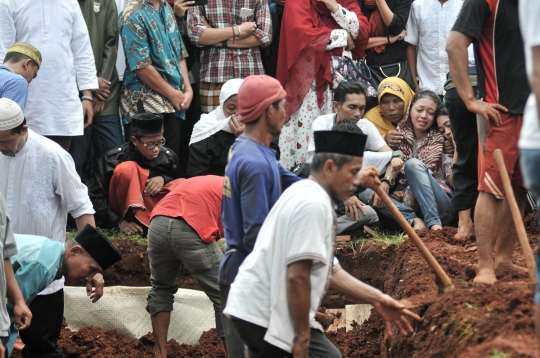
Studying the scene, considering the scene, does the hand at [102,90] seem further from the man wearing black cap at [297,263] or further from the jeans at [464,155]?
the man wearing black cap at [297,263]

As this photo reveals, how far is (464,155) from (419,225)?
1696mm

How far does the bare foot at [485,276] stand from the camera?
6.57 meters

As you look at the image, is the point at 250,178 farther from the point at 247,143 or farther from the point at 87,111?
the point at 87,111

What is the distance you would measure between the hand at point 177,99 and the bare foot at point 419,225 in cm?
282

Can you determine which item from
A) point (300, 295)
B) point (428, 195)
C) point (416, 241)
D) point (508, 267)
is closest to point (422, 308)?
point (416, 241)

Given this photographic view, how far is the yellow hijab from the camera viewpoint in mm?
10789

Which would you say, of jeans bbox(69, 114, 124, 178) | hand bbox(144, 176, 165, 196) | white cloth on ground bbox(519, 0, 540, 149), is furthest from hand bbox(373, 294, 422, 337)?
jeans bbox(69, 114, 124, 178)

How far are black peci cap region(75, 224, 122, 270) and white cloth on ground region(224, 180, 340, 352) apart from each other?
1.94 m

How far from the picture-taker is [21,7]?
9742 millimetres

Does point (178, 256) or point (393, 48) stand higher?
point (393, 48)

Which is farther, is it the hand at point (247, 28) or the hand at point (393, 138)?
the hand at point (247, 28)

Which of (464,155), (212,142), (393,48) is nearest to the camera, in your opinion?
(464,155)

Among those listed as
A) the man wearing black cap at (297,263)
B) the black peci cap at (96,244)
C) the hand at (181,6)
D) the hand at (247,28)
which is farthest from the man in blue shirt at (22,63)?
the man wearing black cap at (297,263)

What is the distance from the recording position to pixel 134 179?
994 centimetres
